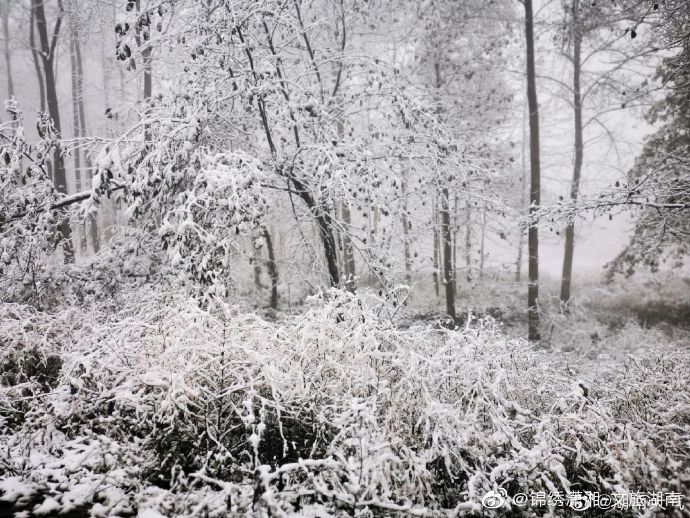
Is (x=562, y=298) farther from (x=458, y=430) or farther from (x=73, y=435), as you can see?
(x=73, y=435)

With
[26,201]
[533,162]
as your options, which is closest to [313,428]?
[26,201]

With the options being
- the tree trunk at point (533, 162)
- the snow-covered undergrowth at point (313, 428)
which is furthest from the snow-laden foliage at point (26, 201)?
the tree trunk at point (533, 162)

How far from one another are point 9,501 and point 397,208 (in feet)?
19.6

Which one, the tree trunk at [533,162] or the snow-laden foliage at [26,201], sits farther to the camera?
the tree trunk at [533,162]

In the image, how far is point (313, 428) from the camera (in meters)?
3.16

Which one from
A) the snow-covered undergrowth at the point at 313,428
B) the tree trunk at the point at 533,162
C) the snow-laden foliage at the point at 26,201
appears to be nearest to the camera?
the snow-covered undergrowth at the point at 313,428

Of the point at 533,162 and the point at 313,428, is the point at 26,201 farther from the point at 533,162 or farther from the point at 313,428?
the point at 533,162

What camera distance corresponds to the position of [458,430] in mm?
3051

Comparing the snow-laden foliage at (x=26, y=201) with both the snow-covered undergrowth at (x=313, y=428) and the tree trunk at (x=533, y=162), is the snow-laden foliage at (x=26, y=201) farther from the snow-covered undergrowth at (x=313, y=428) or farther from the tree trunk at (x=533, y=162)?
the tree trunk at (x=533, y=162)

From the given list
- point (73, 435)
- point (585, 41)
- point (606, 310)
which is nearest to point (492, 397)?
point (73, 435)

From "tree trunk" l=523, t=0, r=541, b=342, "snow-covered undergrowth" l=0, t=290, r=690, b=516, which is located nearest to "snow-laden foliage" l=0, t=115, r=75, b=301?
"snow-covered undergrowth" l=0, t=290, r=690, b=516

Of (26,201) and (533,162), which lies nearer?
(26,201)

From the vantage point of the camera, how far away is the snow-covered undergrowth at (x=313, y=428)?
257 centimetres

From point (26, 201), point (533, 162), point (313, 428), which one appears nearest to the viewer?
point (313, 428)
